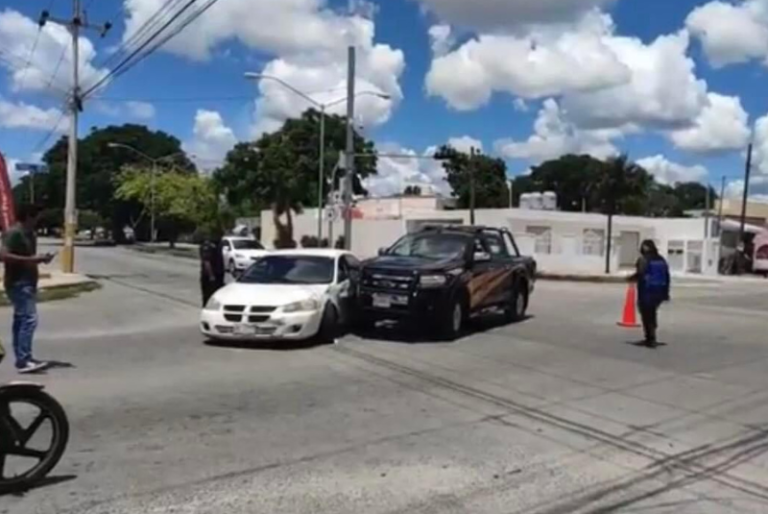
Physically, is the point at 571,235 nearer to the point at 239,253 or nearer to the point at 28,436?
the point at 239,253

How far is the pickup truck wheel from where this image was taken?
1530 cm

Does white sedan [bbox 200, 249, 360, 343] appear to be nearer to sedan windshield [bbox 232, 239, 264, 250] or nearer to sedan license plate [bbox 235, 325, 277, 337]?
sedan license plate [bbox 235, 325, 277, 337]

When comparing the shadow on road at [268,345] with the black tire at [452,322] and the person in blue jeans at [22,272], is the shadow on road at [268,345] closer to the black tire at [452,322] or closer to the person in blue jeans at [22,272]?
the black tire at [452,322]

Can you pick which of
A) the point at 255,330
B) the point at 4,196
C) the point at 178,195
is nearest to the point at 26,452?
the point at 255,330

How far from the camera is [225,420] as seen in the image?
27.8 ft

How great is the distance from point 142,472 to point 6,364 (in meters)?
5.76

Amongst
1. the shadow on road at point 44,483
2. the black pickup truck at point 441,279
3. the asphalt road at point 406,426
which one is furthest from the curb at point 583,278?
the shadow on road at point 44,483

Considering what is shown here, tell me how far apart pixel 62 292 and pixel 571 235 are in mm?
31646

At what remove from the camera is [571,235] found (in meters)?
50.3

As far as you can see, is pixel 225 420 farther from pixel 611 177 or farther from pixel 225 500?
pixel 611 177

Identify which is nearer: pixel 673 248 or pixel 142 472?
pixel 142 472

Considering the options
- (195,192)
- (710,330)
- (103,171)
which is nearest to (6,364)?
(710,330)

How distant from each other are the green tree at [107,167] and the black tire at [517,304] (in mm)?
72465

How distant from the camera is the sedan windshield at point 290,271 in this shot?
1515 centimetres
